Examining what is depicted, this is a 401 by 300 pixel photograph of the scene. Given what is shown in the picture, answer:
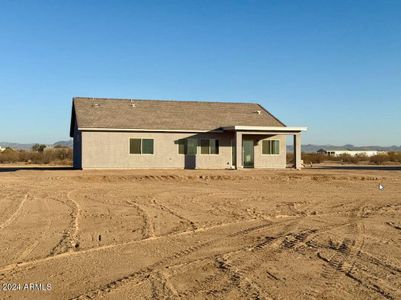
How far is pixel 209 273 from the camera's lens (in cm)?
722

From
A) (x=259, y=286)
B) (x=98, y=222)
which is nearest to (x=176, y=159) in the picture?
(x=98, y=222)

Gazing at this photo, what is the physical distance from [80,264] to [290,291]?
3.08m


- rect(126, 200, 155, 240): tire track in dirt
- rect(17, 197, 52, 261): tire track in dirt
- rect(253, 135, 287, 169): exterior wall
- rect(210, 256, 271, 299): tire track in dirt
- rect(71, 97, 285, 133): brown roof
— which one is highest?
rect(71, 97, 285, 133): brown roof

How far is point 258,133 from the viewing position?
1289 inches

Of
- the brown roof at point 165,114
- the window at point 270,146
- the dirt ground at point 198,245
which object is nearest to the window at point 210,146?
the brown roof at point 165,114

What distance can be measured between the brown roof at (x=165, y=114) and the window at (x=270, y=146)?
1.30 m

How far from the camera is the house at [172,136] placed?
101 ft

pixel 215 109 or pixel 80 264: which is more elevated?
pixel 215 109

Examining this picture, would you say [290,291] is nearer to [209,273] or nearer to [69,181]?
[209,273]

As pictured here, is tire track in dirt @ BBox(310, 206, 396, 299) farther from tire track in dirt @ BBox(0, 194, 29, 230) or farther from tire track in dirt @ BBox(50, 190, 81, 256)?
tire track in dirt @ BBox(0, 194, 29, 230)

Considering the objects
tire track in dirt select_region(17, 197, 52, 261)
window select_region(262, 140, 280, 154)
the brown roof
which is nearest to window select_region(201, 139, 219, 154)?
the brown roof

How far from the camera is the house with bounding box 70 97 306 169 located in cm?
3078

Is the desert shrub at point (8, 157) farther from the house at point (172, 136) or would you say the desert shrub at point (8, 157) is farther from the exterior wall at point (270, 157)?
the exterior wall at point (270, 157)

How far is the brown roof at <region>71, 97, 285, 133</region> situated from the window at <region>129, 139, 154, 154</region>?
2.67 feet
